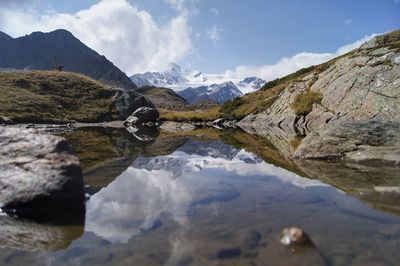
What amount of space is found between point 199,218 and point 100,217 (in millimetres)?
3638

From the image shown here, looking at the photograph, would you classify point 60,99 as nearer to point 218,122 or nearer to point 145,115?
point 145,115

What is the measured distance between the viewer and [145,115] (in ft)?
344

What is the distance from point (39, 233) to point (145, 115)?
9324 centimetres

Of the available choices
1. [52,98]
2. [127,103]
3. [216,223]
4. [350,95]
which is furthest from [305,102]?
[216,223]

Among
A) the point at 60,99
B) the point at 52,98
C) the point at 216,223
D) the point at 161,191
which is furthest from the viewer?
the point at 60,99

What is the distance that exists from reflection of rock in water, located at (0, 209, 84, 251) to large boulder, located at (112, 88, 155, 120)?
100877 millimetres

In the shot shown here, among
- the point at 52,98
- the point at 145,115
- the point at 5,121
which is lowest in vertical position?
the point at 5,121

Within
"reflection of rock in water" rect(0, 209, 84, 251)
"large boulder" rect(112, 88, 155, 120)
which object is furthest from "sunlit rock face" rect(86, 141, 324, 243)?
"large boulder" rect(112, 88, 155, 120)

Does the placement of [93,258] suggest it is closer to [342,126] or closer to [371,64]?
[342,126]

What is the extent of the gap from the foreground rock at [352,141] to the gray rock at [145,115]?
245 ft

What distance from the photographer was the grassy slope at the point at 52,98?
296 ft

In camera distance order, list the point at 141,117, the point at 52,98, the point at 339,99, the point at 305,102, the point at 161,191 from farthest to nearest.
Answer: the point at 52,98 < the point at 141,117 < the point at 305,102 < the point at 339,99 < the point at 161,191

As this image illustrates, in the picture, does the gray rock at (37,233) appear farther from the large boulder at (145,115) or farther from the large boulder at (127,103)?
the large boulder at (127,103)

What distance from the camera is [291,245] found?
1095 centimetres
